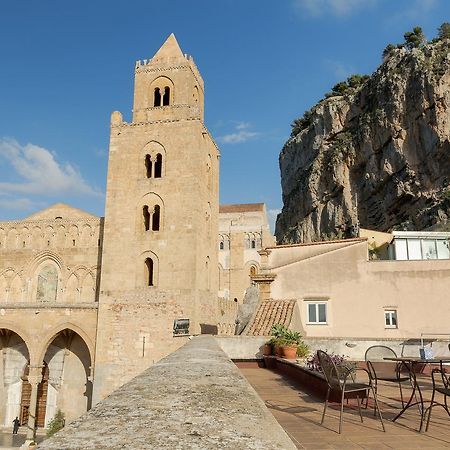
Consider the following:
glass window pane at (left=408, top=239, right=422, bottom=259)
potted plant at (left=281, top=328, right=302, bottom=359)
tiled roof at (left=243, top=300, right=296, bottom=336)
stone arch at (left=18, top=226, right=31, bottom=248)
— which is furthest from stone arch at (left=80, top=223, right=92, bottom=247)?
potted plant at (left=281, top=328, right=302, bottom=359)

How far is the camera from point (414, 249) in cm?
1958

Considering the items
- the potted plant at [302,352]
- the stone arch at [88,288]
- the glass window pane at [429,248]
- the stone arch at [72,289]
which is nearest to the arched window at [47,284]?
the stone arch at [72,289]

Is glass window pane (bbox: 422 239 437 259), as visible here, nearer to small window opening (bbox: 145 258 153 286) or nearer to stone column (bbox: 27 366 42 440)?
small window opening (bbox: 145 258 153 286)

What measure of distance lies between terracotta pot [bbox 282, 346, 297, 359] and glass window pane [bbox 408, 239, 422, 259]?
1100 cm

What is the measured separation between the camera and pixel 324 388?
644 cm

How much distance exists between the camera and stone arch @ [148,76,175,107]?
27.8m

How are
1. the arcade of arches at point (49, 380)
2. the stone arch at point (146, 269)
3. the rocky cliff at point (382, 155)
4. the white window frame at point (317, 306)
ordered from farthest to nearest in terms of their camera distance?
the rocky cliff at point (382, 155) → the arcade of arches at point (49, 380) → the stone arch at point (146, 269) → the white window frame at point (317, 306)

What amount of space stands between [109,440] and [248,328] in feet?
39.1

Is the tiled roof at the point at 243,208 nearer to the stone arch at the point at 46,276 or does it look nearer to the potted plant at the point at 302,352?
the stone arch at the point at 46,276

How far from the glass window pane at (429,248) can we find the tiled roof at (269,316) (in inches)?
310

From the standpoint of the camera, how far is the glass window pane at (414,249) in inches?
764

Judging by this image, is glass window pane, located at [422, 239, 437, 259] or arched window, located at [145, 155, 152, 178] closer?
glass window pane, located at [422, 239, 437, 259]

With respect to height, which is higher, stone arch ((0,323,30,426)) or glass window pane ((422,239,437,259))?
glass window pane ((422,239,437,259))

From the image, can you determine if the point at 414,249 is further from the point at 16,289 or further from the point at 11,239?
the point at 11,239
